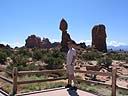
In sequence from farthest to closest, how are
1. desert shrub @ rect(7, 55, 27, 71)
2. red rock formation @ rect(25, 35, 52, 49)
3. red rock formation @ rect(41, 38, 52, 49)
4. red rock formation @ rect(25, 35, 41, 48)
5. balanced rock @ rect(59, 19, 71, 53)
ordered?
1. red rock formation @ rect(41, 38, 52, 49)
2. red rock formation @ rect(25, 35, 41, 48)
3. red rock formation @ rect(25, 35, 52, 49)
4. balanced rock @ rect(59, 19, 71, 53)
5. desert shrub @ rect(7, 55, 27, 71)

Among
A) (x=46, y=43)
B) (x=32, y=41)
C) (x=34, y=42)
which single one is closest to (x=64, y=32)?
(x=34, y=42)

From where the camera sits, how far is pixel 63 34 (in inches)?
2741

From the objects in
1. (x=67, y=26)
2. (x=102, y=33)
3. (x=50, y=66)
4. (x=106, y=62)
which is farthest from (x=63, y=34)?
(x=50, y=66)

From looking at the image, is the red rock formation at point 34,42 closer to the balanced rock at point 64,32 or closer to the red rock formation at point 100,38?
the red rock formation at point 100,38

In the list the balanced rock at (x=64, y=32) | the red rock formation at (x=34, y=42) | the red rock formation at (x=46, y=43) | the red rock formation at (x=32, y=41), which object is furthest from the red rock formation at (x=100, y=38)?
the red rock formation at (x=46, y=43)

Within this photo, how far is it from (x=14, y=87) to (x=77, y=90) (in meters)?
2.51

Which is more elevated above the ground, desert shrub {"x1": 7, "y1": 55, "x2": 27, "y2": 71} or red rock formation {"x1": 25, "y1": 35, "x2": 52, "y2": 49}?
red rock formation {"x1": 25, "y1": 35, "x2": 52, "y2": 49}

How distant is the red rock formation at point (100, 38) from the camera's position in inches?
3017

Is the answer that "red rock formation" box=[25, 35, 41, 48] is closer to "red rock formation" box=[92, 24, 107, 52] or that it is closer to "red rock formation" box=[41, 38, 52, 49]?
"red rock formation" box=[41, 38, 52, 49]

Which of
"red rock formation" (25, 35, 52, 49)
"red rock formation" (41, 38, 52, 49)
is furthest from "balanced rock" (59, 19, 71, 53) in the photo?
"red rock formation" (41, 38, 52, 49)

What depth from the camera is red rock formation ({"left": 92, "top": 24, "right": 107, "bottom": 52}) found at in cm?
7662

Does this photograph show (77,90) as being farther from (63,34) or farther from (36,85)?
(63,34)

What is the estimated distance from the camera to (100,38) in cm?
7656

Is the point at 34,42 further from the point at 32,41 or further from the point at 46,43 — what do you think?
the point at 46,43
